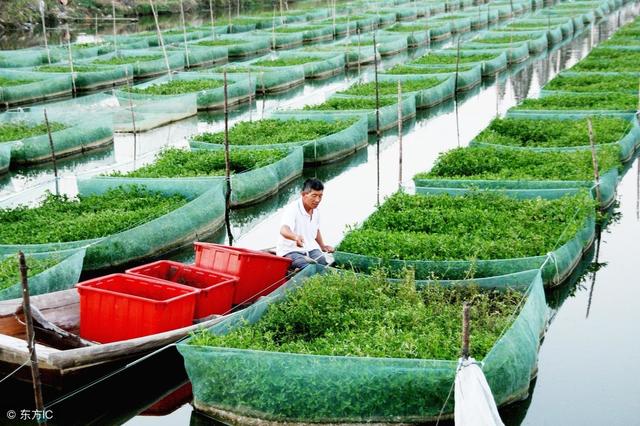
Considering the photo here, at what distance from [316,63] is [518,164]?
1581 cm

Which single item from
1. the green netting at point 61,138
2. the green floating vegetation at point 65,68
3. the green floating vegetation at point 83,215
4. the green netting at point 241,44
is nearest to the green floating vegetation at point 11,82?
the green floating vegetation at point 65,68

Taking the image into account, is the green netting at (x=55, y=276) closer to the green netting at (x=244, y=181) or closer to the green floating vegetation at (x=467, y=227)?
the green netting at (x=244, y=181)

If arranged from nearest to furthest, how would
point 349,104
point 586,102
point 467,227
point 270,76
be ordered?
1. point 467,227
2. point 586,102
3. point 349,104
4. point 270,76

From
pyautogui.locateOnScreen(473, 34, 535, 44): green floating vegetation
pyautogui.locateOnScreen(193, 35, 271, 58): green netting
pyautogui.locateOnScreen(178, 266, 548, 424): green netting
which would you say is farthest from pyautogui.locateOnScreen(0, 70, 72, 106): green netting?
pyautogui.locateOnScreen(178, 266, 548, 424): green netting

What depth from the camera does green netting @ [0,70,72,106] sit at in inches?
1054

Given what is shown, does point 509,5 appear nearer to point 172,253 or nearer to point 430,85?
point 430,85

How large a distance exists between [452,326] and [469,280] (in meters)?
1.17

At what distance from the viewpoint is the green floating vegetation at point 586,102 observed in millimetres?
20781

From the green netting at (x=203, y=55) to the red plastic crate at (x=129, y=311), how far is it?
24600 mm

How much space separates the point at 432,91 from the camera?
24.5 m

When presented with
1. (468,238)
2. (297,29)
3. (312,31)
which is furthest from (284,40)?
(468,238)

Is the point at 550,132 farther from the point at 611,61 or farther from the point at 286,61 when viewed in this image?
the point at 286,61

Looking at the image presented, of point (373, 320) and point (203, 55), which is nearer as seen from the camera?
point (373, 320)

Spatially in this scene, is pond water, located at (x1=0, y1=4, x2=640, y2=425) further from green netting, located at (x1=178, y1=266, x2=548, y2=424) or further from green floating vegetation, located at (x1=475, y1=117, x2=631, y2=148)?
green floating vegetation, located at (x1=475, y1=117, x2=631, y2=148)
